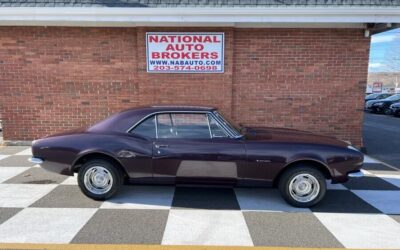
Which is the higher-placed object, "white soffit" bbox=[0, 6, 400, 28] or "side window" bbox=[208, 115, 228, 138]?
"white soffit" bbox=[0, 6, 400, 28]

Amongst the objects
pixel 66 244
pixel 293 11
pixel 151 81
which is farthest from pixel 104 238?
pixel 293 11

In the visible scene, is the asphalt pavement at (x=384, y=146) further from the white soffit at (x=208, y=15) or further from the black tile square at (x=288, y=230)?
the black tile square at (x=288, y=230)

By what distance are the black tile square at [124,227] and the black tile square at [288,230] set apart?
3.60ft

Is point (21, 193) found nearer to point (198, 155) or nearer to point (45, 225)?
point (45, 225)

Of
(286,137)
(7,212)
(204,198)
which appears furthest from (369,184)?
(7,212)

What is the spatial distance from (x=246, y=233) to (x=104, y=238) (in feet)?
5.19

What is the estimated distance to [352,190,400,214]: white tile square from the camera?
14.2ft

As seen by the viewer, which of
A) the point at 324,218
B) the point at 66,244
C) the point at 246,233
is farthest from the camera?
the point at 324,218

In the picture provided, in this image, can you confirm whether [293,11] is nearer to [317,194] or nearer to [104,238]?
[317,194]

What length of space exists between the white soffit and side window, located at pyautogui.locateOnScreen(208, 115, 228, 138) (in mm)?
3095

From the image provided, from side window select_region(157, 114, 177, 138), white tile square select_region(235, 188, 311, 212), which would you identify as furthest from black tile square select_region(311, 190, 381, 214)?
side window select_region(157, 114, 177, 138)

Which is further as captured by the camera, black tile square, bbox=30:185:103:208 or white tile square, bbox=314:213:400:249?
black tile square, bbox=30:185:103:208

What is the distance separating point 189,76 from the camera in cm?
734

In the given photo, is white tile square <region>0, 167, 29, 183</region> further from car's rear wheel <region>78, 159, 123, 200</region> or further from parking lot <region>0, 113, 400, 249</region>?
car's rear wheel <region>78, 159, 123, 200</region>
